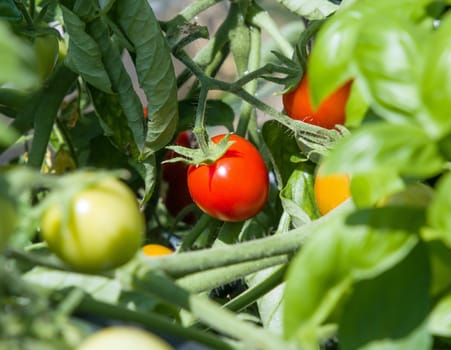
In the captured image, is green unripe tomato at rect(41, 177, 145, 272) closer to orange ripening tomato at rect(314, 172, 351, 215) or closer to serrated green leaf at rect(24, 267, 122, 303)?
serrated green leaf at rect(24, 267, 122, 303)

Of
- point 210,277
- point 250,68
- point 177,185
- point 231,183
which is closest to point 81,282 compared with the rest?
point 210,277

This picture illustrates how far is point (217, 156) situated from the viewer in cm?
83

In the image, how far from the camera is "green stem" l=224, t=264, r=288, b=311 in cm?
62

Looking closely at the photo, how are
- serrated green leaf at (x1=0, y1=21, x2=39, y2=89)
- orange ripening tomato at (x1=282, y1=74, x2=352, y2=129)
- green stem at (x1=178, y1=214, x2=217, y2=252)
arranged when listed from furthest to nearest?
green stem at (x1=178, y1=214, x2=217, y2=252), orange ripening tomato at (x1=282, y1=74, x2=352, y2=129), serrated green leaf at (x1=0, y1=21, x2=39, y2=89)

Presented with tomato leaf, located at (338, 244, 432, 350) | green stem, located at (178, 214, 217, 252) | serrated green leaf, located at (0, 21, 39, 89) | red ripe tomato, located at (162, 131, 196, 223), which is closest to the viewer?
serrated green leaf, located at (0, 21, 39, 89)

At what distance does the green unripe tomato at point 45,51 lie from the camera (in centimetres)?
82

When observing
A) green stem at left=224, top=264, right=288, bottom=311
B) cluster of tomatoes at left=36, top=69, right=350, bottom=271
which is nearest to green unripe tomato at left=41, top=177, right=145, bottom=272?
cluster of tomatoes at left=36, top=69, right=350, bottom=271

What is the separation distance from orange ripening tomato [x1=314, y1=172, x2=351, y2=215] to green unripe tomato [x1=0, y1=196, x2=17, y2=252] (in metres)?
0.33

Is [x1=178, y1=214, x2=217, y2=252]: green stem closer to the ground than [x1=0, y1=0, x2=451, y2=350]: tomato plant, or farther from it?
closer to the ground

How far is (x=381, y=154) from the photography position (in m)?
0.40

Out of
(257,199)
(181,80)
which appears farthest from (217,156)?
(181,80)

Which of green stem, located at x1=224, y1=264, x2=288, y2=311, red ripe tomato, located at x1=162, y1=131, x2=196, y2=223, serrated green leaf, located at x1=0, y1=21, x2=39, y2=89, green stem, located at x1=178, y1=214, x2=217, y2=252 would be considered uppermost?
serrated green leaf, located at x1=0, y1=21, x2=39, y2=89

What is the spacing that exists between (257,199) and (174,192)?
246 mm

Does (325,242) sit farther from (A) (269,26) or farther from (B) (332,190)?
(A) (269,26)
